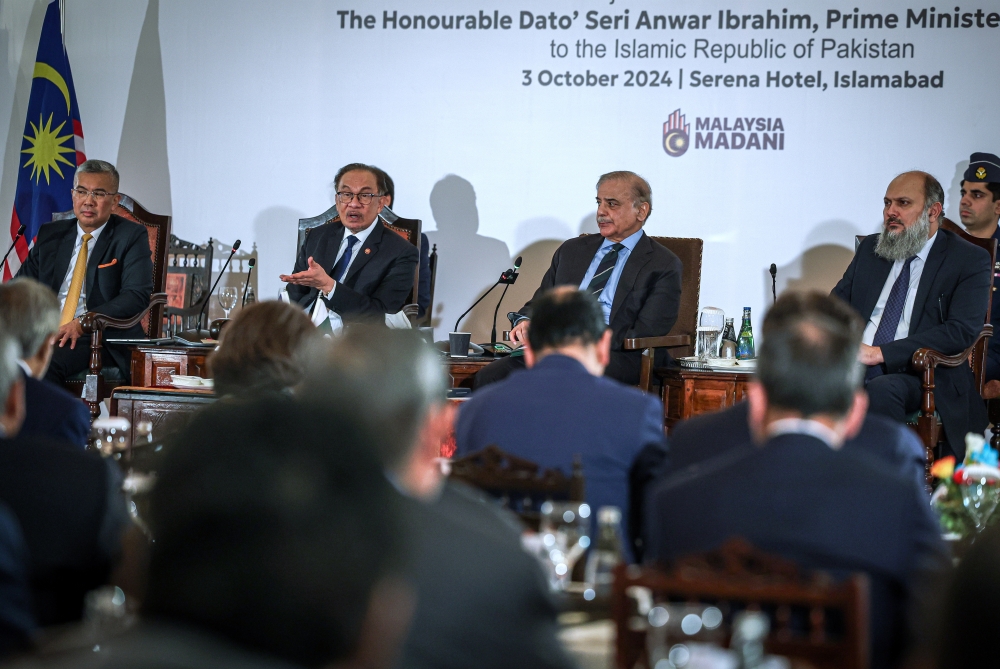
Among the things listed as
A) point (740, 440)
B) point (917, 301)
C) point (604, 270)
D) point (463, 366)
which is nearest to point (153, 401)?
point (463, 366)

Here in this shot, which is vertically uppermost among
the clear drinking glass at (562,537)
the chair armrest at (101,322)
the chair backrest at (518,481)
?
the chair armrest at (101,322)

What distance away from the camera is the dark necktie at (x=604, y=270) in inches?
207

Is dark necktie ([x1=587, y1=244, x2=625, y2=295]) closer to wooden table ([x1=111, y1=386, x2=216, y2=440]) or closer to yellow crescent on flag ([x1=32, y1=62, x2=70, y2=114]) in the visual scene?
wooden table ([x1=111, y1=386, x2=216, y2=440])

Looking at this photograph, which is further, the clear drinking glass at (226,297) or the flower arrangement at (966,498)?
the clear drinking glass at (226,297)

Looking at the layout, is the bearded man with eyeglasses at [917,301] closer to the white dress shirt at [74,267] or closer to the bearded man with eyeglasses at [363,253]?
the bearded man with eyeglasses at [363,253]

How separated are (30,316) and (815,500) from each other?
1.75 metres

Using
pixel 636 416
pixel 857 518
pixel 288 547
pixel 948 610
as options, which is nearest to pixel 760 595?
pixel 857 518

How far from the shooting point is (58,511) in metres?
1.70

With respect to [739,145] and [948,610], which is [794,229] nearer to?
[739,145]

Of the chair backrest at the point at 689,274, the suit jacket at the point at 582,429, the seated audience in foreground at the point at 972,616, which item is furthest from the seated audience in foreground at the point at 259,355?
the chair backrest at the point at 689,274

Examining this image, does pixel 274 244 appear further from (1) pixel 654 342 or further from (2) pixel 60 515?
(2) pixel 60 515

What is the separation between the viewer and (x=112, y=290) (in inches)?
216

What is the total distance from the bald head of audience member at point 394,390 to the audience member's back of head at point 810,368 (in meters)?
0.55

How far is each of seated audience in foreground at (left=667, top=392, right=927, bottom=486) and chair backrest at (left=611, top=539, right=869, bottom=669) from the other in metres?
0.83
